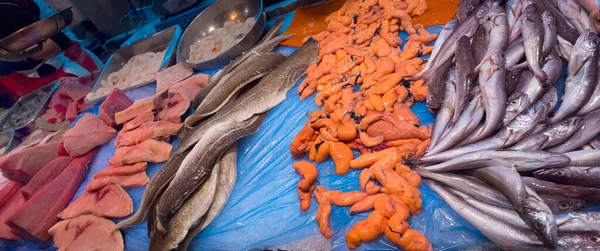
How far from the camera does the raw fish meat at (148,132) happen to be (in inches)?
149

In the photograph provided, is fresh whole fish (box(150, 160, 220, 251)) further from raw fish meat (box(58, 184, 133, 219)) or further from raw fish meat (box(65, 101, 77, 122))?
raw fish meat (box(65, 101, 77, 122))

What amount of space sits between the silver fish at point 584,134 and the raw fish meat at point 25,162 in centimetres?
592

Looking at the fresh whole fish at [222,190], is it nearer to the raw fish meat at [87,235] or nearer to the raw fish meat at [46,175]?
the raw fish meat at [87,235]

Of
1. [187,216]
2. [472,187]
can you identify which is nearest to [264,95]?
[187,216]

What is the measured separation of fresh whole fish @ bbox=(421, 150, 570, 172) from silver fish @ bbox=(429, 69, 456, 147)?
0.84 feet

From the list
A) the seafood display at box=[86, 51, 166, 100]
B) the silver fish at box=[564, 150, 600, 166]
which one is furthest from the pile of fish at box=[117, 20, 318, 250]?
the silver fish at box=[564, 150, 600, 166]

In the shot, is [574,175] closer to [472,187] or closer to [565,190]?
[565,190]

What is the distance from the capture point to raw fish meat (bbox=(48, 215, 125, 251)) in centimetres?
304

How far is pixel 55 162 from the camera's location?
416 cm

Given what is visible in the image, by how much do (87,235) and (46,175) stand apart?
1.58 m

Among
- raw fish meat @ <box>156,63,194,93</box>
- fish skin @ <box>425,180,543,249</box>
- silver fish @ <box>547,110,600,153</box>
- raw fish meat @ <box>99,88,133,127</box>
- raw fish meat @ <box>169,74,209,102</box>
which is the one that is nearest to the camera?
fish skin @ <box>425,180,543,249</box>

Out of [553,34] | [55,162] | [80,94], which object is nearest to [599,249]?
[553,34]

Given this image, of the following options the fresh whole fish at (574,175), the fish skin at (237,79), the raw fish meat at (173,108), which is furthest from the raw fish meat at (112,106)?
the fresh whole fish at (574,175)

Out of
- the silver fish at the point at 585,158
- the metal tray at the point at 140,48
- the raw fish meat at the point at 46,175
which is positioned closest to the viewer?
the silver fish at the point at 585,158
